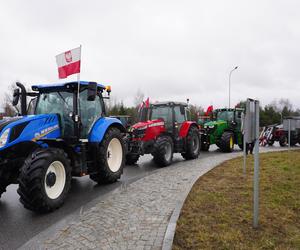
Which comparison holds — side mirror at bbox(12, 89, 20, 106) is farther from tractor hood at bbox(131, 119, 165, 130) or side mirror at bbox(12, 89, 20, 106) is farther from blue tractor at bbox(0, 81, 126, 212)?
tractor hood at bbox(131, 119, 165, 130)

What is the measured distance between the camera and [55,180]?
198 inches

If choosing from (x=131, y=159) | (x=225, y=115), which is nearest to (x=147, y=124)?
(x=131, y=159)

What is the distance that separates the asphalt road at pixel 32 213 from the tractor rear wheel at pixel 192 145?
3869mm

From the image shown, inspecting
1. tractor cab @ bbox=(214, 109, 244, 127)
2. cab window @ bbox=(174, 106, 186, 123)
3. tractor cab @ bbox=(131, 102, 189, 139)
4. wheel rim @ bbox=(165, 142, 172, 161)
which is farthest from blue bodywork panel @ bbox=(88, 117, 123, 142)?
tractor cab @ bbox=(214, 109, 244, 127)

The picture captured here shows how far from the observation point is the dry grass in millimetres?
3512

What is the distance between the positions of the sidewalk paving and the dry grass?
30 cm

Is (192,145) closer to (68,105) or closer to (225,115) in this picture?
(225,115)

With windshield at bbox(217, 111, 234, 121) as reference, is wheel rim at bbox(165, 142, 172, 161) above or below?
below

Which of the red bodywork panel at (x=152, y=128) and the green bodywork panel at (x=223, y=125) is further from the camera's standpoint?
the green bodywork panel at (x=223, y=125)

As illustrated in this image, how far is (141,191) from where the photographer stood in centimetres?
593

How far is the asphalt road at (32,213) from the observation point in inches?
154

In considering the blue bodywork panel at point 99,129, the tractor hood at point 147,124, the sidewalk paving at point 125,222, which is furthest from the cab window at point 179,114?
the sidewalk paving at point 125,222

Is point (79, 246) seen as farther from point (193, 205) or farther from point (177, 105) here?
point (177, 105)

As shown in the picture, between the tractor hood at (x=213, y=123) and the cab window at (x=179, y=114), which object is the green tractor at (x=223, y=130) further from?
the cab window at (x=179, y=114)
